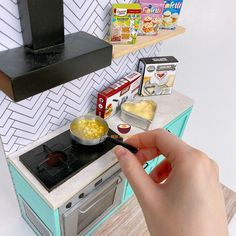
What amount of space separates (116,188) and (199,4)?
122 centimetres

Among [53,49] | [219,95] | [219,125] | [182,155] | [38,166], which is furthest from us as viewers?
[219,125]

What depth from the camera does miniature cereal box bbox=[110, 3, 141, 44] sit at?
1108 mm

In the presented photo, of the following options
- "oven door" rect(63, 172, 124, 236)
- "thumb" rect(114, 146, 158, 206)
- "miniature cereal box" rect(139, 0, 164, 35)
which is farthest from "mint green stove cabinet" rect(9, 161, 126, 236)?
"miniature cereal box" rect(139, 0, 164, 35)

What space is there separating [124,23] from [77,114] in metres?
0.58

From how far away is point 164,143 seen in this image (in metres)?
0.75

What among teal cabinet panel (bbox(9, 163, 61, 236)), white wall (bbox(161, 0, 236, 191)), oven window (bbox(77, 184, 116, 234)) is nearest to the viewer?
teal cabinet panel (bbox(9, 163, 61, 236))

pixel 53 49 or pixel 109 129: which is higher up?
pixel 53 49

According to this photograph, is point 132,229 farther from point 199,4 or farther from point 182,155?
point 199,4

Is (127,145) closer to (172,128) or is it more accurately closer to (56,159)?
(56,159)

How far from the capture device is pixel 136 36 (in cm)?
121

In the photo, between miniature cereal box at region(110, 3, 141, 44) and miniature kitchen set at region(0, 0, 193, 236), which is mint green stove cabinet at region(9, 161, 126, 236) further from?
miniature cereal box at region(110, 3, 141, 44)

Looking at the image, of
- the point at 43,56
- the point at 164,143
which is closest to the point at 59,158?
the point at 43,56

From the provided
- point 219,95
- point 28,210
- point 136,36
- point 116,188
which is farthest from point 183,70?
point 28,210

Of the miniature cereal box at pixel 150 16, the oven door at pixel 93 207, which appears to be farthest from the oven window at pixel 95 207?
the miniature cereal box at pixel 150 16
